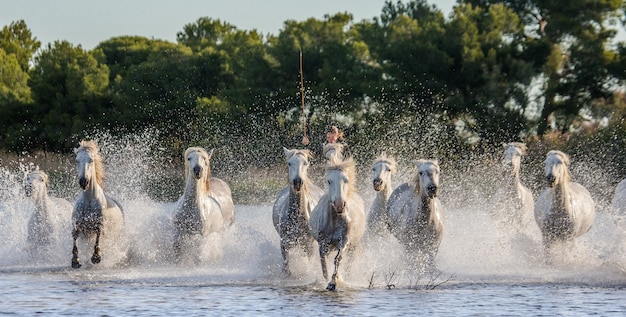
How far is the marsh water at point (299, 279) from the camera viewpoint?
40.8 feet

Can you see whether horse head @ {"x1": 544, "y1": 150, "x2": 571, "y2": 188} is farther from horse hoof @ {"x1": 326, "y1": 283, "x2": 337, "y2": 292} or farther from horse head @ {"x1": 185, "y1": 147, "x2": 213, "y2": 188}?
horse head @ {"x1": 185, "y1": 147, "x2": 213, "y2": 188}

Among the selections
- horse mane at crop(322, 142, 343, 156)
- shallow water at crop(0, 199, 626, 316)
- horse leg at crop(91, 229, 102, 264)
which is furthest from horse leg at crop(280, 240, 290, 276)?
horse leg at crop(91, 229, 102, 264)

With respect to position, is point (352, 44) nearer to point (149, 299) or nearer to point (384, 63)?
point (384, 63)

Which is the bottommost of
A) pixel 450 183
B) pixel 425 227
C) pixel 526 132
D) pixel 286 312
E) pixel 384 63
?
pixel 286 312

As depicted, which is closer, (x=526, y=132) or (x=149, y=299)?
(x=149, y=299)

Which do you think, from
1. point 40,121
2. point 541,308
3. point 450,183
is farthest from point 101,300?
point 40,121

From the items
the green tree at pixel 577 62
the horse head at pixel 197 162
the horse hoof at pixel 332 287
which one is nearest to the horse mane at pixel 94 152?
the horse head at pixel 197 162

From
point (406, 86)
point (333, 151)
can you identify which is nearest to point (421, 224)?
point (333, 151)

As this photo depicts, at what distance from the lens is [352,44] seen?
43594 mm

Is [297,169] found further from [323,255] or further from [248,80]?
[248,80]

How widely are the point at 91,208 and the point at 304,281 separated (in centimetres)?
313

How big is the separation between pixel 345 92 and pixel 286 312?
94.0 feet

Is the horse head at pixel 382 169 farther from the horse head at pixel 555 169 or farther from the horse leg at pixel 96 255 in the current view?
the horse leg at pixel 96 255

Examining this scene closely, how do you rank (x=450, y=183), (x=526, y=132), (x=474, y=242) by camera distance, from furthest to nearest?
(x=526, y=132) < (x=450, y=183) < (x=474, y=242)
